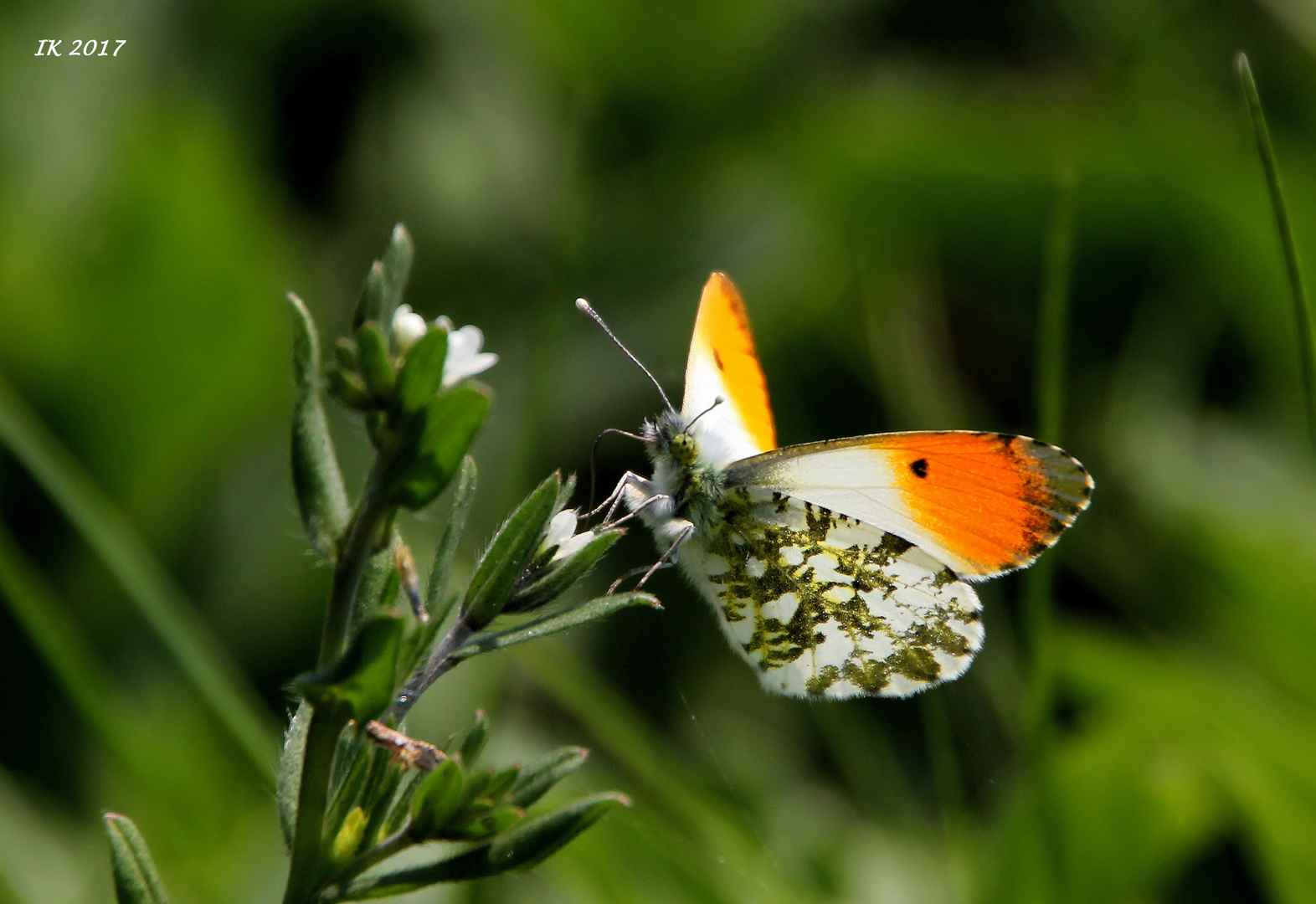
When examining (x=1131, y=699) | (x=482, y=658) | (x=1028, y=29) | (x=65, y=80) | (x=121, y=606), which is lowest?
(x=1131, y=699)

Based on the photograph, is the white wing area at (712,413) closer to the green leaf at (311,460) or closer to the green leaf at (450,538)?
the green leaf at (450,538)

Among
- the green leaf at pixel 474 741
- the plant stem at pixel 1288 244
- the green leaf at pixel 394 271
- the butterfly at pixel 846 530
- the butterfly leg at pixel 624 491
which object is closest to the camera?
the green leaf at pixel 394 271

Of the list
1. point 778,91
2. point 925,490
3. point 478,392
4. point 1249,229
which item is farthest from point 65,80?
point 1249,229

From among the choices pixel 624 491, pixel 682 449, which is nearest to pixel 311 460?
pixel 624 491

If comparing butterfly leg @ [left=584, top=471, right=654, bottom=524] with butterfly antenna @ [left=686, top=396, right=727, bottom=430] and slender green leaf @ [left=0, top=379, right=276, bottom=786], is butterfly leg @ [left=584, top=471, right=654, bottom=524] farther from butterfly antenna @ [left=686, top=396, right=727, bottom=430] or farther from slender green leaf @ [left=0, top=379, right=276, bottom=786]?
slender green leaf @ [left=0, top=379, right=276, bottom=786]

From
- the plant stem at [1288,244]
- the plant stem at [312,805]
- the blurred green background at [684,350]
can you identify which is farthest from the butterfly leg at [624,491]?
the plant stem at [1288,244]

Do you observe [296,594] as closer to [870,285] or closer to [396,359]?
[870,285]
